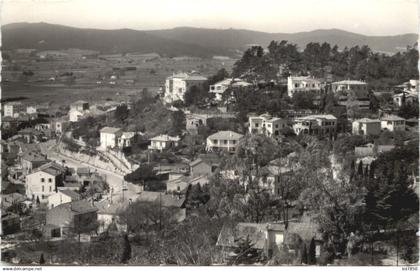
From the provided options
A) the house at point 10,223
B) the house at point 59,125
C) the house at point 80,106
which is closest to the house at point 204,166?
the house at point 10,223

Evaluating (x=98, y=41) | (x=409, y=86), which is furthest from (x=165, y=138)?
(x=409, y=86)

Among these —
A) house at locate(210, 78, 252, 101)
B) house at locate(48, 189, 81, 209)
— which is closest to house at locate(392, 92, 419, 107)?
house at locate(210, 78, 252, 101)

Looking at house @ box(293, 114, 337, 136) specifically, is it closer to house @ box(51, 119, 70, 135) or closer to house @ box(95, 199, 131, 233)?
house @ box(95, 199, 131, 233)

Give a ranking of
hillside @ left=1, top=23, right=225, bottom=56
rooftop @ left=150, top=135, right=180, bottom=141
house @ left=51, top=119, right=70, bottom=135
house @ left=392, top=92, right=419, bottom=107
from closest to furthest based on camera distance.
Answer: hillside @ left=1, top=23, right=225, bottom=56, house @ left=392, top=92, right=419, bottom=107, rooftop @ left=150, top=135, right=180, bottom=141, house @ left=51, top=119, right=70, bottom=135

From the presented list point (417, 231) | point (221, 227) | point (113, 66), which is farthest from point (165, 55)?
point (417, 231)

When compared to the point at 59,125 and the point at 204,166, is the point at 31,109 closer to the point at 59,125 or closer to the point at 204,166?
the point at 59,125

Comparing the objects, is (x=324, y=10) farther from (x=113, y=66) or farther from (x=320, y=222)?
(x=113, y=66)

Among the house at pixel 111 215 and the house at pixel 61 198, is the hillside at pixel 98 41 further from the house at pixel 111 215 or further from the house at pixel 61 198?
the house at pixel 111 215
